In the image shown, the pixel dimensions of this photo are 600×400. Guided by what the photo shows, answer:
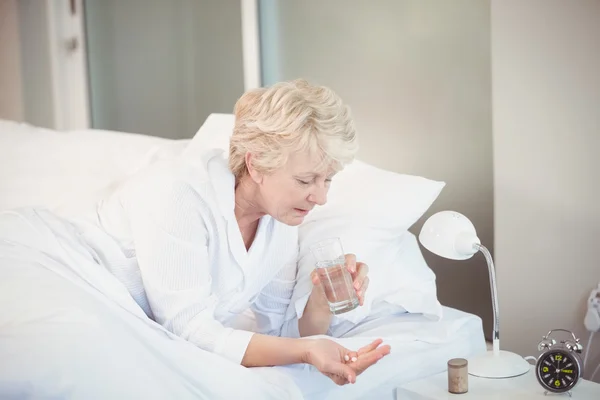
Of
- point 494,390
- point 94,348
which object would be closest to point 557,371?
point 494,390

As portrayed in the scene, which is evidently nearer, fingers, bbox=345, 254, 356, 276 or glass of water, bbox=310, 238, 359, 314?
glass of water, bbox=310, 238, 359, 314

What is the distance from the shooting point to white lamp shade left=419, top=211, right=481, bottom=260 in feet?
5.20

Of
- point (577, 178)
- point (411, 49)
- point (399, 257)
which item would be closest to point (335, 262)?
point (399, 257)

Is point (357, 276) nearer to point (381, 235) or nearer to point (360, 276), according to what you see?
point (360, 276)

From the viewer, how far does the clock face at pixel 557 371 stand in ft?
4.95

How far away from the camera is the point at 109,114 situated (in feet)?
13.5

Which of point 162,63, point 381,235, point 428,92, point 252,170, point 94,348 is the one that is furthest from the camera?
point 162,63

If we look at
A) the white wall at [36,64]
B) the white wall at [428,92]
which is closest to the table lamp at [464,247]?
the white wall at [428,92]

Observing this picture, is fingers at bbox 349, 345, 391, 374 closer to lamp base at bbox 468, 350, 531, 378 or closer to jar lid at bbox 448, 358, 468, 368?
jar lid at bbox 448, 358, 468, 368

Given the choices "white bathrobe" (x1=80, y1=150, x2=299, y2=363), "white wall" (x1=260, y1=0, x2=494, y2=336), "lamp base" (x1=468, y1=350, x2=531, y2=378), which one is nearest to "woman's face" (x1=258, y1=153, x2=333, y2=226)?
"white bathrobe" (x1=80, y1=150, x2=299, y2=363)

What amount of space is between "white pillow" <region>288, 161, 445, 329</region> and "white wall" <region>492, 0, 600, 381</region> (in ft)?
0.76

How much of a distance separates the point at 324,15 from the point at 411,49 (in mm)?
484

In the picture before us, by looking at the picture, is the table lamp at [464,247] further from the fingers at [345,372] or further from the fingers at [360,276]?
the fingers at [345,372]

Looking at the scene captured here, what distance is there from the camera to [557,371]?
1.52 meters
